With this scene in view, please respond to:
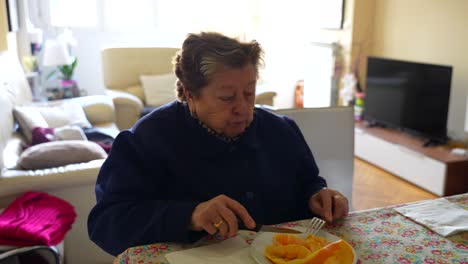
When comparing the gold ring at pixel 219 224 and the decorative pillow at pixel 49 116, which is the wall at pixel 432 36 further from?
the gold ring at pixel 219 224

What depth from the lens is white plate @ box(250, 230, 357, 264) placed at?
2.80 ft

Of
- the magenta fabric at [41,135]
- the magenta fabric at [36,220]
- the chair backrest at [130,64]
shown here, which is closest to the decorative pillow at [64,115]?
the magenta fabric at [41,135]

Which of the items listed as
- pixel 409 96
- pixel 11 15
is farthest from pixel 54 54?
pixel 409 96

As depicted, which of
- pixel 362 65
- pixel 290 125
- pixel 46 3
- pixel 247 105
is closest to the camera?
pixel 247 105

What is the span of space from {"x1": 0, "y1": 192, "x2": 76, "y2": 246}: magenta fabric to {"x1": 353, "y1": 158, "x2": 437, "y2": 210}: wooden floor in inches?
76.0

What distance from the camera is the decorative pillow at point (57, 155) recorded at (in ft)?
7.21

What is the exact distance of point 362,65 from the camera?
452cm

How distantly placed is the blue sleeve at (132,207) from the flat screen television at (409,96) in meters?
2.98

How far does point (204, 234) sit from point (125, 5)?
4.67m

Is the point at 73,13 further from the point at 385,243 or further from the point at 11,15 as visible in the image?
the point at 385,243

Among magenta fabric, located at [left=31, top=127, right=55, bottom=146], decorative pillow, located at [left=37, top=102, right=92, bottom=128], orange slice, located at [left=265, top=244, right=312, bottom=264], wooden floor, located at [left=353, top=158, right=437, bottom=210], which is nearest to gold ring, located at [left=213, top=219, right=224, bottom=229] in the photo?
orange slice, located at [left=265, top=244, right=312, bottom=264]

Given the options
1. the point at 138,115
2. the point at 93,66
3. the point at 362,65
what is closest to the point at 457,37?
the point at 362,65

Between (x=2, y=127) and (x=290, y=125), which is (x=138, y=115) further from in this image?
(x=290, y=125)

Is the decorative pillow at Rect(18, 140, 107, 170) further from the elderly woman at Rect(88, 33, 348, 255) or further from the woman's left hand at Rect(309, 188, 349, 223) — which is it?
the woman's left hand at Rect(309, 188, 349, 223)
